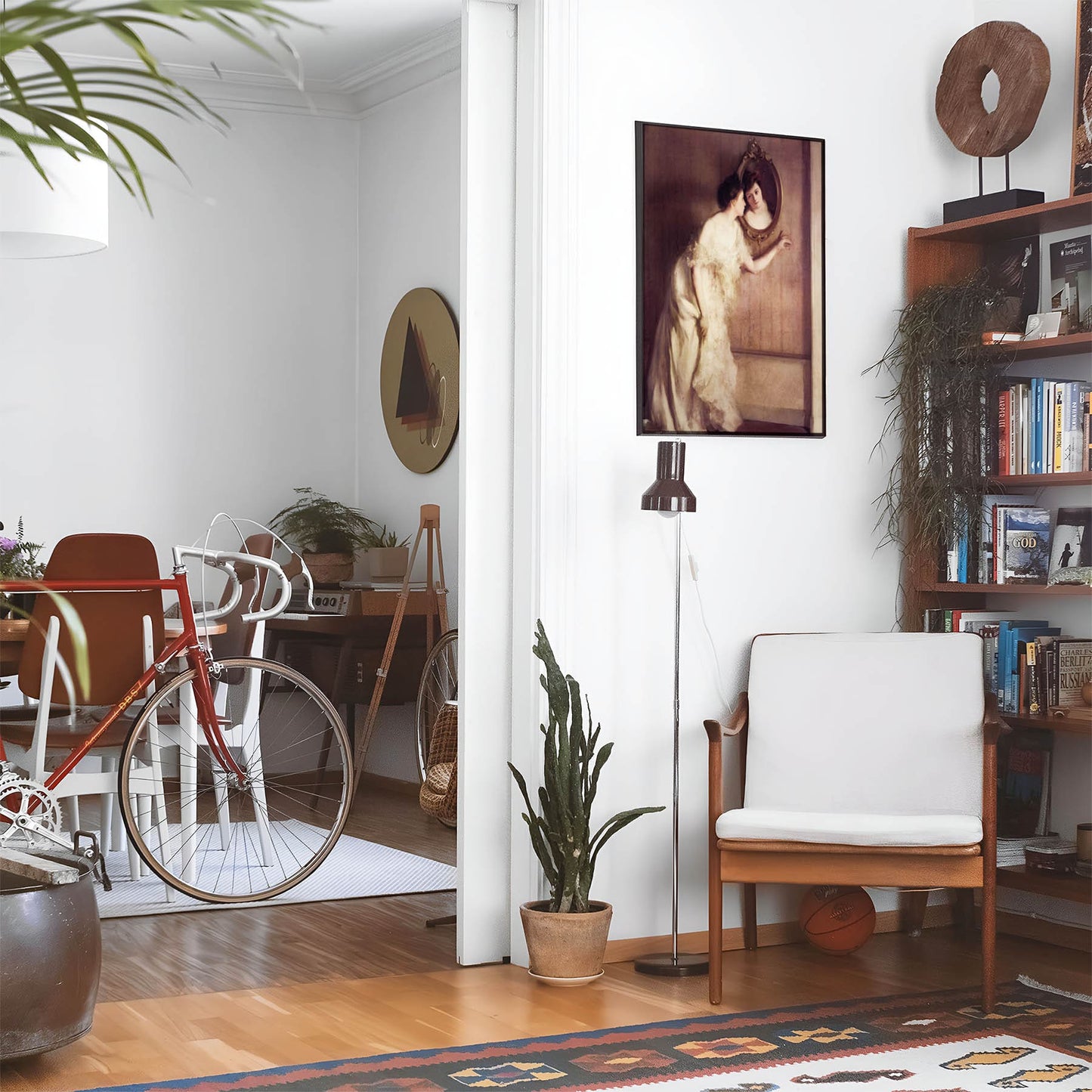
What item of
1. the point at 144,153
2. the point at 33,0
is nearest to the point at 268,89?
the point at 144,153

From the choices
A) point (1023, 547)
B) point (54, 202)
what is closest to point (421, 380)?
point (54, 202)

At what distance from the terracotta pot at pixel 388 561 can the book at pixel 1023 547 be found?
2986 millimetres

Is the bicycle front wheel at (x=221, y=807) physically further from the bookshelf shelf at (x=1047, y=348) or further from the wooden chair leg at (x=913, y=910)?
the bookshelf shelf at (x=1047, y=348)

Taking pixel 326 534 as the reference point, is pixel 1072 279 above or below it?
above

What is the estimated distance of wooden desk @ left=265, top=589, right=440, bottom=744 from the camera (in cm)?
616

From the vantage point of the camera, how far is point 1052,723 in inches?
145

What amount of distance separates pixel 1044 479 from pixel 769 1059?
1.69 metres

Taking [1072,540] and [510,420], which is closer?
[510,420]

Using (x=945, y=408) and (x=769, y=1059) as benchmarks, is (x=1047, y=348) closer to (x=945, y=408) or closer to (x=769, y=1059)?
(x=945, y=408)

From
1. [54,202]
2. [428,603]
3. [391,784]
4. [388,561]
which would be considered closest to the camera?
[54,202]

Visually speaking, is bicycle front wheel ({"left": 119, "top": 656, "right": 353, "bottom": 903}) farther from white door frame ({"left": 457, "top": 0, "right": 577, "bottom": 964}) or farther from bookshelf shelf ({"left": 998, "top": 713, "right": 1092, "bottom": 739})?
bookshelf shelf ({"left": 998, "top": 713, "right": 1092, "bottom": 739})

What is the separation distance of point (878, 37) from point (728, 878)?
7.64 ft

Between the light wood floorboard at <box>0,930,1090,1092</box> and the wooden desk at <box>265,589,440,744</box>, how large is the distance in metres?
2.64

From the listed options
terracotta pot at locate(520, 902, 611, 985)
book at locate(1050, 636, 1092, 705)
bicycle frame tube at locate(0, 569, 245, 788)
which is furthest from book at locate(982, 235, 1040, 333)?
bicycle frame tube at locate(0, 569, 245, 788)
